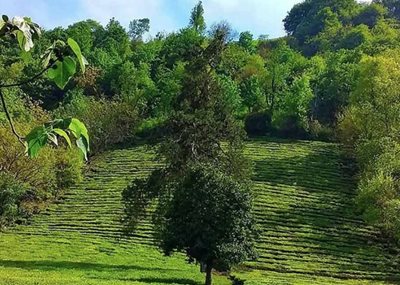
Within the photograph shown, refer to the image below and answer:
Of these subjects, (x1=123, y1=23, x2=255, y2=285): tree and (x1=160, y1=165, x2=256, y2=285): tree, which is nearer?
(x1=160, y1=165, x2=256, y2=285): tree

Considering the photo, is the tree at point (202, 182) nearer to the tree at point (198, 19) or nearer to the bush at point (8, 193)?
the bush at point (8, 193)

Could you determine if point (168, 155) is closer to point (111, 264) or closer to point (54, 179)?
point (111, 264)

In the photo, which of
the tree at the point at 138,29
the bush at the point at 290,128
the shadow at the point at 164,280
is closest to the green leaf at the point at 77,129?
the shadow at the point at 164,280

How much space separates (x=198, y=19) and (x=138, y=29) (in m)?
32.5

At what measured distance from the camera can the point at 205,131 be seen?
37.1 meters

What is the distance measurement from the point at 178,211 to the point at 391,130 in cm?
3283

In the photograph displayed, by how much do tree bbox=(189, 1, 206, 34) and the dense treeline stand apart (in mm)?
284

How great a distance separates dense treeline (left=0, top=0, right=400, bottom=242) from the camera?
47.4m

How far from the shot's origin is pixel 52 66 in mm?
2117

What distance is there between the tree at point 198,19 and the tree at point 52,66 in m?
117

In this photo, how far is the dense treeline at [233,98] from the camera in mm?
47438

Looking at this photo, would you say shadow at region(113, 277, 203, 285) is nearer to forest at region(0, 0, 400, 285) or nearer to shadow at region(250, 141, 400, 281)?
forest at region(0, 0, 400, 285)

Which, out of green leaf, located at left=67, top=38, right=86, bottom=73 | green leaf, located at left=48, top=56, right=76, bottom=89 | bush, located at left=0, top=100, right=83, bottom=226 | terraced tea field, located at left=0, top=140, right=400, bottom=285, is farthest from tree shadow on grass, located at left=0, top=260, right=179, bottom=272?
green leaf, located at left=67, top=38, right=86, bottom=73

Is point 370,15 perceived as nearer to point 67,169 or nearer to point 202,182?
point 67,169
